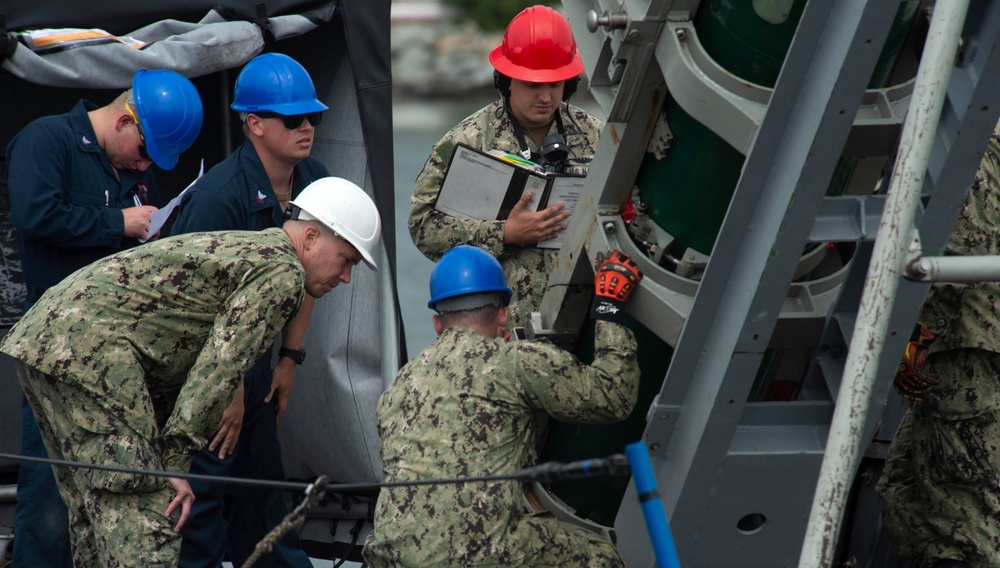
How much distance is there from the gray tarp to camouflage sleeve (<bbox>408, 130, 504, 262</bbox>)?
57cm

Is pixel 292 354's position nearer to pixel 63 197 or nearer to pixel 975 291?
pixel 63 197

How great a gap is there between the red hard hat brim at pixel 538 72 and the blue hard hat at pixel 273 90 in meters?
0.73

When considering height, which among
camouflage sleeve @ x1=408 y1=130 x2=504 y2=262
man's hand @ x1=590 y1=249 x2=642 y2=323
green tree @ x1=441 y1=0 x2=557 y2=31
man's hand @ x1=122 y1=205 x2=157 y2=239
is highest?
man's hand @ x1=590 y1=249 x2=642 y2=323

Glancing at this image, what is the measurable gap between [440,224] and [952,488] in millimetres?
1979

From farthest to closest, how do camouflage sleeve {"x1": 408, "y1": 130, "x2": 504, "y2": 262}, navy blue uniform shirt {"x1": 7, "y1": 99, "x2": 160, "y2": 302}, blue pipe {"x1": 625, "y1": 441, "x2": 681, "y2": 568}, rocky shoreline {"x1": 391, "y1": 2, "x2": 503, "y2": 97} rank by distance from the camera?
1. rocky shoreline {"x1": 391, "y1": 2, "x2": 503, "y2": 97}
2. camouflage sleeve {"x1": 408, "y1": 130, "x2": 504, "y2": 262}
3. navy blue uniform shirt {"x1": 7, "y1": 99, "x2": 160, "y2": 302}
4. blue pipe {"x1": 625, "y1": 441, "x2": 681, "y2": 568}

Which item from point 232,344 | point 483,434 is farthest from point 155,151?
point 483,434

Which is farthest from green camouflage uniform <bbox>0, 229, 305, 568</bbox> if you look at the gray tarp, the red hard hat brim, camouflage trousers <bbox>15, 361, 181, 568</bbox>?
the gray tarp

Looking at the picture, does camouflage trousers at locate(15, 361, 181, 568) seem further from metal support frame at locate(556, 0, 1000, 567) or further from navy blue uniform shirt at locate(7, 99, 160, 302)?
metal support frame at locate(556, 0, 1000, 567)

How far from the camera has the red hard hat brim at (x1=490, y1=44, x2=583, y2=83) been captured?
4.57m

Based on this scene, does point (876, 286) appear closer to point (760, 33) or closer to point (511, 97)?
point (760, 33)

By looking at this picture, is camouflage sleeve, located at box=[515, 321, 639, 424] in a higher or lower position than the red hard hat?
lower

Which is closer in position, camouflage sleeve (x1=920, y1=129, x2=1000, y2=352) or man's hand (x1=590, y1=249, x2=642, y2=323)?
man's hand (x1=590, y1=249, x2=642, y2=323)

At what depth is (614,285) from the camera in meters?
3.21

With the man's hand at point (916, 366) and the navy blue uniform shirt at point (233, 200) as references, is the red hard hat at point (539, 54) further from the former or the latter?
the man's hand at point (916, 366)
